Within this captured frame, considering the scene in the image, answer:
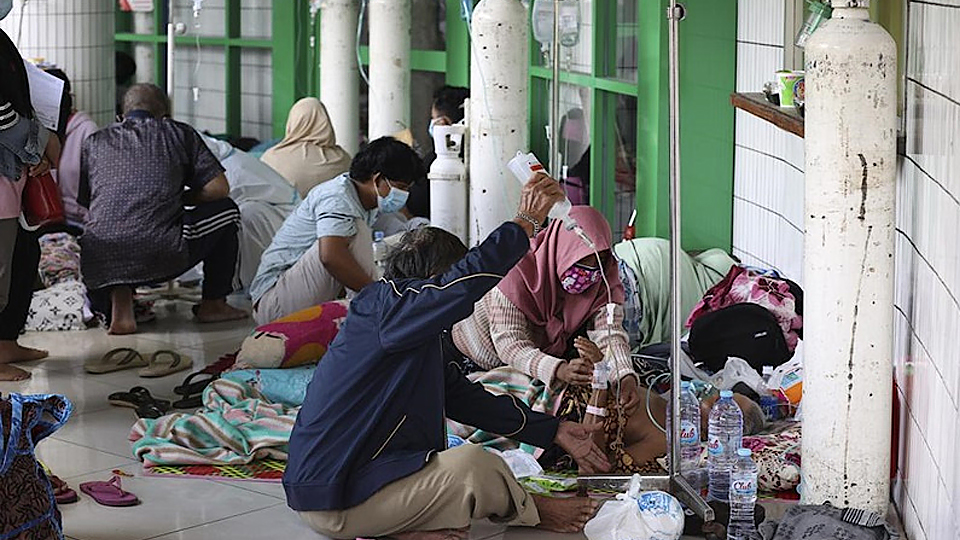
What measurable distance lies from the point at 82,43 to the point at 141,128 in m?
1.70

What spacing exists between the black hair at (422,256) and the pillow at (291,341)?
1568 millimetres

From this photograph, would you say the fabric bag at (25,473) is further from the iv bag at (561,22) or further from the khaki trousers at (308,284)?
the iv bag at (561,22)

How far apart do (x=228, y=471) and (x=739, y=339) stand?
74.2 inches

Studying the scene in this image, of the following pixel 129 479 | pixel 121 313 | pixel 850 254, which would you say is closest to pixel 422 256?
pixel 850 254

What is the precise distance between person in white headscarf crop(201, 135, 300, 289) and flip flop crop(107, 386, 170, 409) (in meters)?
1.91

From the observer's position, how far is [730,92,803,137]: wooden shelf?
4.59 meters

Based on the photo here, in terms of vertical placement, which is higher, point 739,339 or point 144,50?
point 144,50

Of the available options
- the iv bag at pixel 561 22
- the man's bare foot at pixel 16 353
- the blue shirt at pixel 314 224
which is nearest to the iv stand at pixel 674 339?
the blue shirt at pixel 314 224

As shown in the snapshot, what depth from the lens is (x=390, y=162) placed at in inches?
232

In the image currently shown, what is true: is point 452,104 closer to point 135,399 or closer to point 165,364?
point 165,364

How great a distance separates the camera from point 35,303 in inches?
266

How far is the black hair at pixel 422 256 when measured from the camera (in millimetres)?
3984

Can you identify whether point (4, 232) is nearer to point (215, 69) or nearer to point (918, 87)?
point (918, 87)

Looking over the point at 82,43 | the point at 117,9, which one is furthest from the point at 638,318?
the point at 117,9
